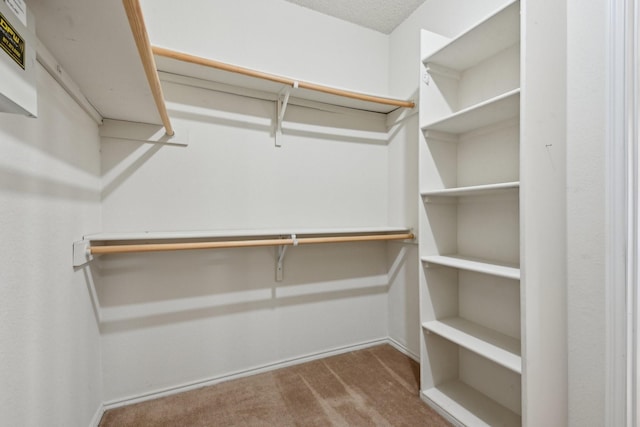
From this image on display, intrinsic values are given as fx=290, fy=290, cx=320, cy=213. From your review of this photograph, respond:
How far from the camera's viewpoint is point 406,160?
2039 millimetres

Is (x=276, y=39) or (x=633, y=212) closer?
(x=633, y=212)

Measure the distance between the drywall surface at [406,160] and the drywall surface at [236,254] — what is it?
0.10 m

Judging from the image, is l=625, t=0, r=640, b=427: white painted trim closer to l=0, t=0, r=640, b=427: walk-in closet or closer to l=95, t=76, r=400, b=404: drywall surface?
l=0, t=0, r=640, b=427: walk-in closet

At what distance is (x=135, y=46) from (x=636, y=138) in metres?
1.65

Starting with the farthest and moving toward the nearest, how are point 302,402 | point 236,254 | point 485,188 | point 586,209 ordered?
point 236,254, point 302,402, point 485,188, point 586,209

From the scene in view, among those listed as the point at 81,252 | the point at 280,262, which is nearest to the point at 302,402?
the point at 280,262

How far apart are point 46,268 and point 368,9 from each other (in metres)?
2.22

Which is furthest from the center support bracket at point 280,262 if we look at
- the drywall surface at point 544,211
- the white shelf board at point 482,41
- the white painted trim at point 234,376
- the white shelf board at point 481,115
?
the white shelf board at point 482,41

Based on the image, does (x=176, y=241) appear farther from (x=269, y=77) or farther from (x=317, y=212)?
(x=269, y=77)

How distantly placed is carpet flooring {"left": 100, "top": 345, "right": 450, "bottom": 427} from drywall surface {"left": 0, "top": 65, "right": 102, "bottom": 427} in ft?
1.15

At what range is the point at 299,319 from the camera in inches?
76.2

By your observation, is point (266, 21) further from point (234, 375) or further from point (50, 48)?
point (234, 375)

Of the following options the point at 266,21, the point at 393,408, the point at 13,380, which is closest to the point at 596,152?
the point at 393,408

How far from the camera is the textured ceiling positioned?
1893 millimetres
